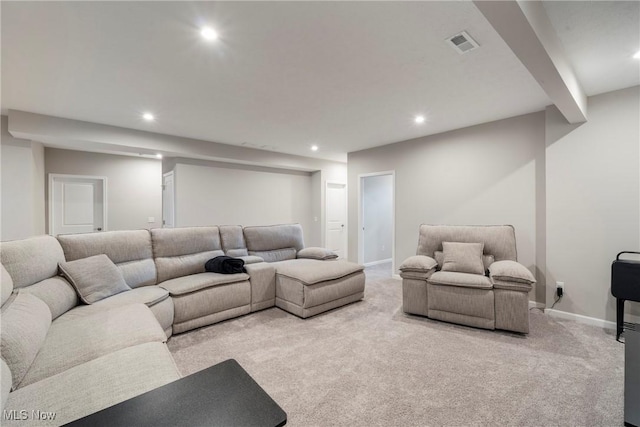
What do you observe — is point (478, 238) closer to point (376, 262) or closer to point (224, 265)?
point (224, 265)

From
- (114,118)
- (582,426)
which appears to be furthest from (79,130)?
(582,426)

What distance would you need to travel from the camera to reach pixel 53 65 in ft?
8.02

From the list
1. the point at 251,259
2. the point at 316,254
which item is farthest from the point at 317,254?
the point at 251,259

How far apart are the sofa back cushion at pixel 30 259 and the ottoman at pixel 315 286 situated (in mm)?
2142

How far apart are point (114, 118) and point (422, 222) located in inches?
196

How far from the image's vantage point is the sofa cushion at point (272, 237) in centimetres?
407

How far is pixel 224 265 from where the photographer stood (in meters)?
3.23

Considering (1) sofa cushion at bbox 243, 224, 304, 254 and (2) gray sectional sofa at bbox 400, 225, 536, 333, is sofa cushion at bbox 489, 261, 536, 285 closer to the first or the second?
(2) gray sectional sofa at bbox 400, 225, 536, 333

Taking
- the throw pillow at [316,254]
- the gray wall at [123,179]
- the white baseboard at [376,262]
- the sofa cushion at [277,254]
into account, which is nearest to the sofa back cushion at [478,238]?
the throw pillow at [316,254]

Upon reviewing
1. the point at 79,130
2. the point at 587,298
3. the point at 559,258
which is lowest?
the point at 587,298

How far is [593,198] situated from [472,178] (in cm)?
139

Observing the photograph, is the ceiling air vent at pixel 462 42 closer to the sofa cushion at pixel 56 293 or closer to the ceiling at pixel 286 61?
the ceiling at pixel 286 61

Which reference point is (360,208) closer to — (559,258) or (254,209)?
(254,209)

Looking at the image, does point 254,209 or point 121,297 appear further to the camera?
point 254,209
